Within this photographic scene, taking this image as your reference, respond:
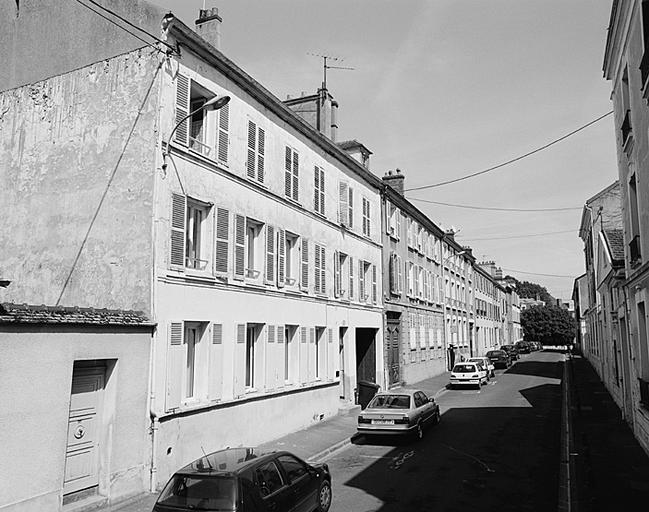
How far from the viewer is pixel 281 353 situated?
16031 millimetres

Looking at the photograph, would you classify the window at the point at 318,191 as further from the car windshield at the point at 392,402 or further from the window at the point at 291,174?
the car windshield at the point at 392,402

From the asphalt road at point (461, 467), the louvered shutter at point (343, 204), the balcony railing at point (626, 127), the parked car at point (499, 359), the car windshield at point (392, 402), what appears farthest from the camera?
the parked car at point (499, 359)

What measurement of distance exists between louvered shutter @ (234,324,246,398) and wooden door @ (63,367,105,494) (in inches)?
155

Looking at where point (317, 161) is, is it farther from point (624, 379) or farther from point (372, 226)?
point (624, 379)

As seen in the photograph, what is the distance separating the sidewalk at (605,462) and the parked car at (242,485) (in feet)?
16.2

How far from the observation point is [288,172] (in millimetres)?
17125

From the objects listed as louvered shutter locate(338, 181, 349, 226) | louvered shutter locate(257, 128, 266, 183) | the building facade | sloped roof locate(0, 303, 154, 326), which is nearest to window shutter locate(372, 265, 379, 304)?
louvered shutter locate(338, 181, 349, 226)

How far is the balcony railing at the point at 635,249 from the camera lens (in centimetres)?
1401

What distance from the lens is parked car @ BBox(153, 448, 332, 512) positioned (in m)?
7.20

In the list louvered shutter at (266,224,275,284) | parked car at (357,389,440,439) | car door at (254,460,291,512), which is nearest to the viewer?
car door at (254,460,291,512)

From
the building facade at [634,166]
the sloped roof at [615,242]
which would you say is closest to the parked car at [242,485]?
the building facade at [634,166]

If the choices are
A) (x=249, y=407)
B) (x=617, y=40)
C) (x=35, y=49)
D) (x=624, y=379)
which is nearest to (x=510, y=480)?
(x=249, y=407)

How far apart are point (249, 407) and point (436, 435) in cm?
619

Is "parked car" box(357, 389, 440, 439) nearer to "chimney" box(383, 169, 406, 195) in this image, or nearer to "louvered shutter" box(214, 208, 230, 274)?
"louvered shutter" box(214, 208, 230, 274)
